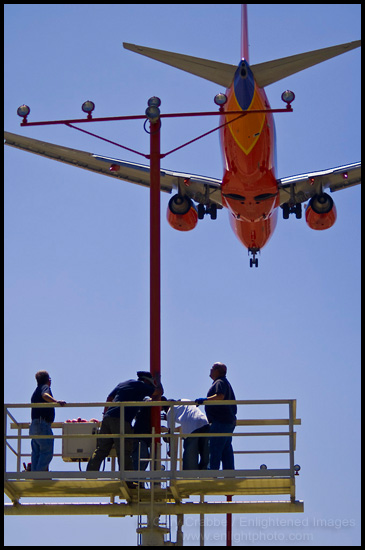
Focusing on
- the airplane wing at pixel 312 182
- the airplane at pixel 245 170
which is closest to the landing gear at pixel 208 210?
the airplane at pixel 245 170

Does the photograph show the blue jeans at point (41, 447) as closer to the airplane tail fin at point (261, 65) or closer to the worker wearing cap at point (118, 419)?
the worker wearing cap at point (118, 419)

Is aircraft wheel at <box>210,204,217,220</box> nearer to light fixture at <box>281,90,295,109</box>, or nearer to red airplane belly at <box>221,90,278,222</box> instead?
red airplane belly at <box>221,90,278,222</box>

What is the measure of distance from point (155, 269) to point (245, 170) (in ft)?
66.8

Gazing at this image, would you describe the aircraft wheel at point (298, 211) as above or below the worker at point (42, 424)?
above

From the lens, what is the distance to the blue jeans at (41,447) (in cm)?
1527

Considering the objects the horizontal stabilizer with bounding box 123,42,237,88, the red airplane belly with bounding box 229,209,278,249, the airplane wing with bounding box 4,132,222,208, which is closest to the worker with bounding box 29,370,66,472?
the horizontal stabilizer with bounding box 123,42,237,88

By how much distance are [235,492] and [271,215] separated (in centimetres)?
2691

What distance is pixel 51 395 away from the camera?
15.4 meters

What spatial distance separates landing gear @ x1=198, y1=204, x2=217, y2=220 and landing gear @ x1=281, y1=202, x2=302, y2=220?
2.81m

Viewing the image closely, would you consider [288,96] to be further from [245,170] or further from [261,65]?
[261,65]

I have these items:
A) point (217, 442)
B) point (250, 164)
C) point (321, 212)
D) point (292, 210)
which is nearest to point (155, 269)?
point (217, 442)

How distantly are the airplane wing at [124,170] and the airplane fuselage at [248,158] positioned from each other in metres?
2.43

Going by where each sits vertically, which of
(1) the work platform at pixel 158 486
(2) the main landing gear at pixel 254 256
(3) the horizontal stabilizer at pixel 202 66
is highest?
(3) the horizontal stabilizer at pixel 202 66

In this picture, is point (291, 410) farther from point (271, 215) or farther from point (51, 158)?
point (51, 158)
